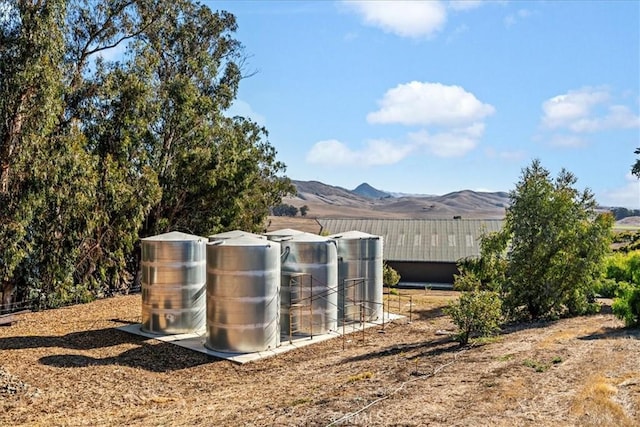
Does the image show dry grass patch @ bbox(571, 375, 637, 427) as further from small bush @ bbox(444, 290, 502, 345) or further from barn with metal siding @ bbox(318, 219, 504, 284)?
barn with metal siding @ bbox(318, 219, 504, 284)

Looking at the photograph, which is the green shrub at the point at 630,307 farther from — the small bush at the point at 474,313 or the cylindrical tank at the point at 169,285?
the cylindrical tank at the point at 169,285

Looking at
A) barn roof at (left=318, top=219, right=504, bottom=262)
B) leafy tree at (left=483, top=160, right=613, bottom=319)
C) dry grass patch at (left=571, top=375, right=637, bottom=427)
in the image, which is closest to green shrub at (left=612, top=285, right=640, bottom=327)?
leafy tree at (left=483, top=160, right=613, bottom=319)

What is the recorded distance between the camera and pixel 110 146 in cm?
2772

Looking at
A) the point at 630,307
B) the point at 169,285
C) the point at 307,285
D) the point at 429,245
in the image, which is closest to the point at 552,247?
the point at 630,307

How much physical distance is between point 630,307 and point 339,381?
36.1ft

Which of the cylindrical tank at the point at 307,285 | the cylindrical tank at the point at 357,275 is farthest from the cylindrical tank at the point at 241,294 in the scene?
the cylindrical tank at the point at 357,275

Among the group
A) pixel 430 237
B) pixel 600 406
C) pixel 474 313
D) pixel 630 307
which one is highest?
pixel 430 237

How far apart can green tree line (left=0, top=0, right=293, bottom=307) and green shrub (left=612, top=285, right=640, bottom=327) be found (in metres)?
22.4

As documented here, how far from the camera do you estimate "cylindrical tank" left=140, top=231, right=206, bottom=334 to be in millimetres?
19578

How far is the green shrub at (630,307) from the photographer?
17594mm

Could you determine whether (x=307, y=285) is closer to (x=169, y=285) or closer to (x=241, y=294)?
(x=241, y=294)

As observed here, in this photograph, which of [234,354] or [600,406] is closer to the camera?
[600,406]

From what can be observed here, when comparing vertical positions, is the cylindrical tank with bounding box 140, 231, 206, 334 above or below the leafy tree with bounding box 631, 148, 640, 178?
below

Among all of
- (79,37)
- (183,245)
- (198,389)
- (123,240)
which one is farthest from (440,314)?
(79,37)
